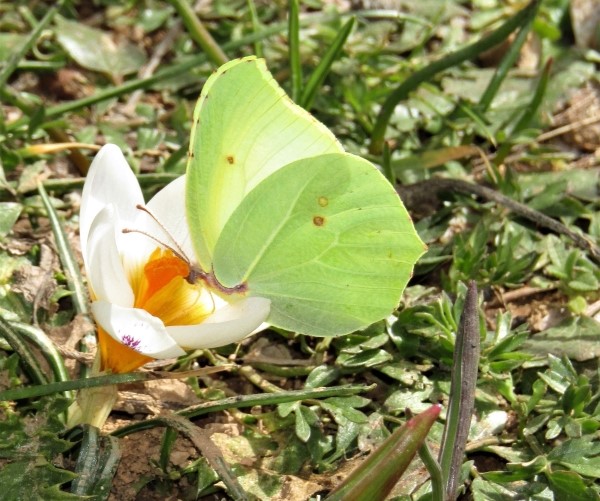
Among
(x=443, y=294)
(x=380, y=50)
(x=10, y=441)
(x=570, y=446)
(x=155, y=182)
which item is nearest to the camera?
(x=10, y=441)

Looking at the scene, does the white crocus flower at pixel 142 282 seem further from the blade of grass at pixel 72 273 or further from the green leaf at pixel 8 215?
the green leaf at pixel 8 215

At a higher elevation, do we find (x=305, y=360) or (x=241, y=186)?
(x=241, y=186)

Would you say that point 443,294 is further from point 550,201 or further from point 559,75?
point 559,75

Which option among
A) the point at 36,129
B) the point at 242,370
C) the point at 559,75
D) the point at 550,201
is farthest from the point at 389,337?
the point at 559,75

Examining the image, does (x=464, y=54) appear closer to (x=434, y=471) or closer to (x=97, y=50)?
(x=97, y=50)

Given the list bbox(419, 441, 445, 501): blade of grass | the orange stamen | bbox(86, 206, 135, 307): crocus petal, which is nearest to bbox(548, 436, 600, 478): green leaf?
bbox(419, 441, 445, 501): blade of grass

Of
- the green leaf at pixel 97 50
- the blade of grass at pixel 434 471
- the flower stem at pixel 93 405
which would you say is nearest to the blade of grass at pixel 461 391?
the blade of grass at pixel 434 471
